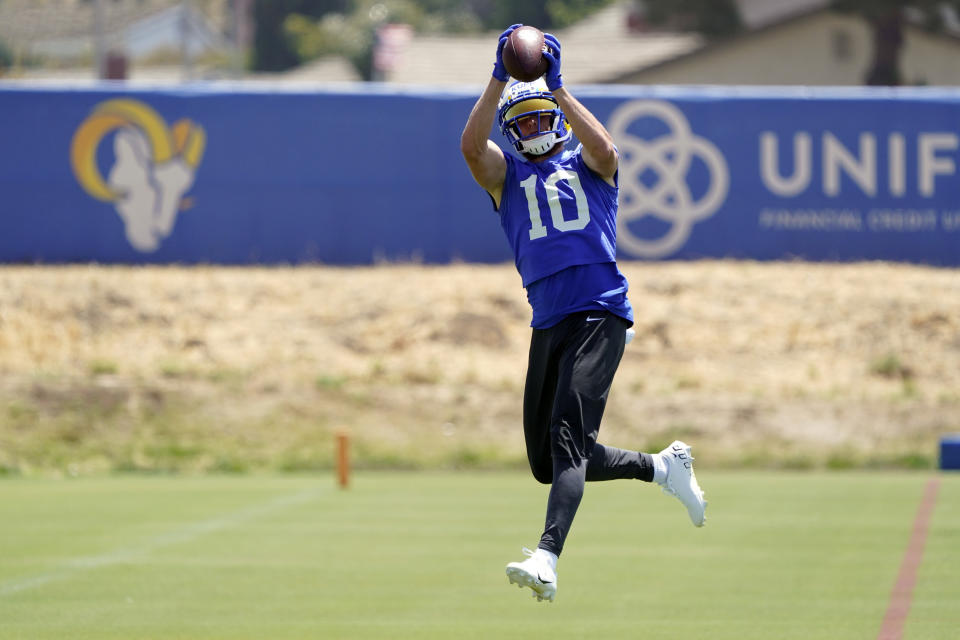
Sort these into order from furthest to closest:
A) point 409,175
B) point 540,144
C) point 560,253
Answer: point 409,175
point 540,144
point 560,253

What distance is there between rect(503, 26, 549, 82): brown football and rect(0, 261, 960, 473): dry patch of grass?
41.1ft

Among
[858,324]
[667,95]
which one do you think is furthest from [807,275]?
[667,95]

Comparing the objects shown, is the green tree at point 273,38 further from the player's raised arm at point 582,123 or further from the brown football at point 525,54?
the brown football at point 525,54

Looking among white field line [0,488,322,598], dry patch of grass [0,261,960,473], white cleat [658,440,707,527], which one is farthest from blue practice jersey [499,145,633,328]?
dry patch of grass [0,261,960,473]

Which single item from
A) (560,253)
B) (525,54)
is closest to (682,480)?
(560,253)

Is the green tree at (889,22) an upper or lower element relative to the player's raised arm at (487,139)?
upper

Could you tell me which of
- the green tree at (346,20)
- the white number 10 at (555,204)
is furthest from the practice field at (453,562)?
the green tree at (346,20)

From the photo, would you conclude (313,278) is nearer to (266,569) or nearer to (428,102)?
(428,102)

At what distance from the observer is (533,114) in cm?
725

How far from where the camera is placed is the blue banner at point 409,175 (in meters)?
23.3

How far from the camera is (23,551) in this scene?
11641mm

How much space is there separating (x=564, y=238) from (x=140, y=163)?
17039 millimetres

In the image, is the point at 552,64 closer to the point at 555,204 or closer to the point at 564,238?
the point at 555,204

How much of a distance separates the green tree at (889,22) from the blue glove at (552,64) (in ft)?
90.5
